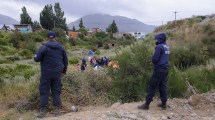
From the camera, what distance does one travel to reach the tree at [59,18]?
9562 cm

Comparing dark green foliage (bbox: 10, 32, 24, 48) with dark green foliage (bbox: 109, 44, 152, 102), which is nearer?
dark green foliage (bbox: 109, 44, 152, 102)

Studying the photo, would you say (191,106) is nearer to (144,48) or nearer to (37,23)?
(144,48)

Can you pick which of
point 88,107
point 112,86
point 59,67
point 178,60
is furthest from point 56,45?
point 178,60

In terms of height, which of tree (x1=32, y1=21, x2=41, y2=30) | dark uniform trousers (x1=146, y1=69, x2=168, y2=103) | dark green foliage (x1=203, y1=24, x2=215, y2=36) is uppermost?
tree (x1=32, y1=21, x2=41, y2=30)

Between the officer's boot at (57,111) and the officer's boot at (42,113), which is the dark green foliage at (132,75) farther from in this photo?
the officer's boot at (42,113)

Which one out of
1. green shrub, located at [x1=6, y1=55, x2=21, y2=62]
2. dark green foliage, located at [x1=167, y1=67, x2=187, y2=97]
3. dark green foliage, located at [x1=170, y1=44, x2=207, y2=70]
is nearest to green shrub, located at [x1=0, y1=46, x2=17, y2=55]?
green shrub, located at [x1=6, y1=55, x2=21, y2=62]

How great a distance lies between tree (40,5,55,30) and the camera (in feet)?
308

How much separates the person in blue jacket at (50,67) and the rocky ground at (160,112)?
0.47m

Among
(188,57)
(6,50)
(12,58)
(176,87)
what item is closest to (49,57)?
(176,87)

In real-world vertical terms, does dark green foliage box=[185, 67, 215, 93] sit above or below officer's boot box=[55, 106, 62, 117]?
above

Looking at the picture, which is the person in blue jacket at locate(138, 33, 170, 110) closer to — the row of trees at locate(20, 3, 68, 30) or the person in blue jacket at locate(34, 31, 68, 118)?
the person in blue jacket at locate(34, 31, 68, 118)

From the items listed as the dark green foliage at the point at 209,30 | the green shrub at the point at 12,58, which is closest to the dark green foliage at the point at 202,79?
the dark green foliage at the point at 209,30

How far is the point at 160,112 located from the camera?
8.71m

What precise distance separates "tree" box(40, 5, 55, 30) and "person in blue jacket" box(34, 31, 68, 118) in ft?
285
